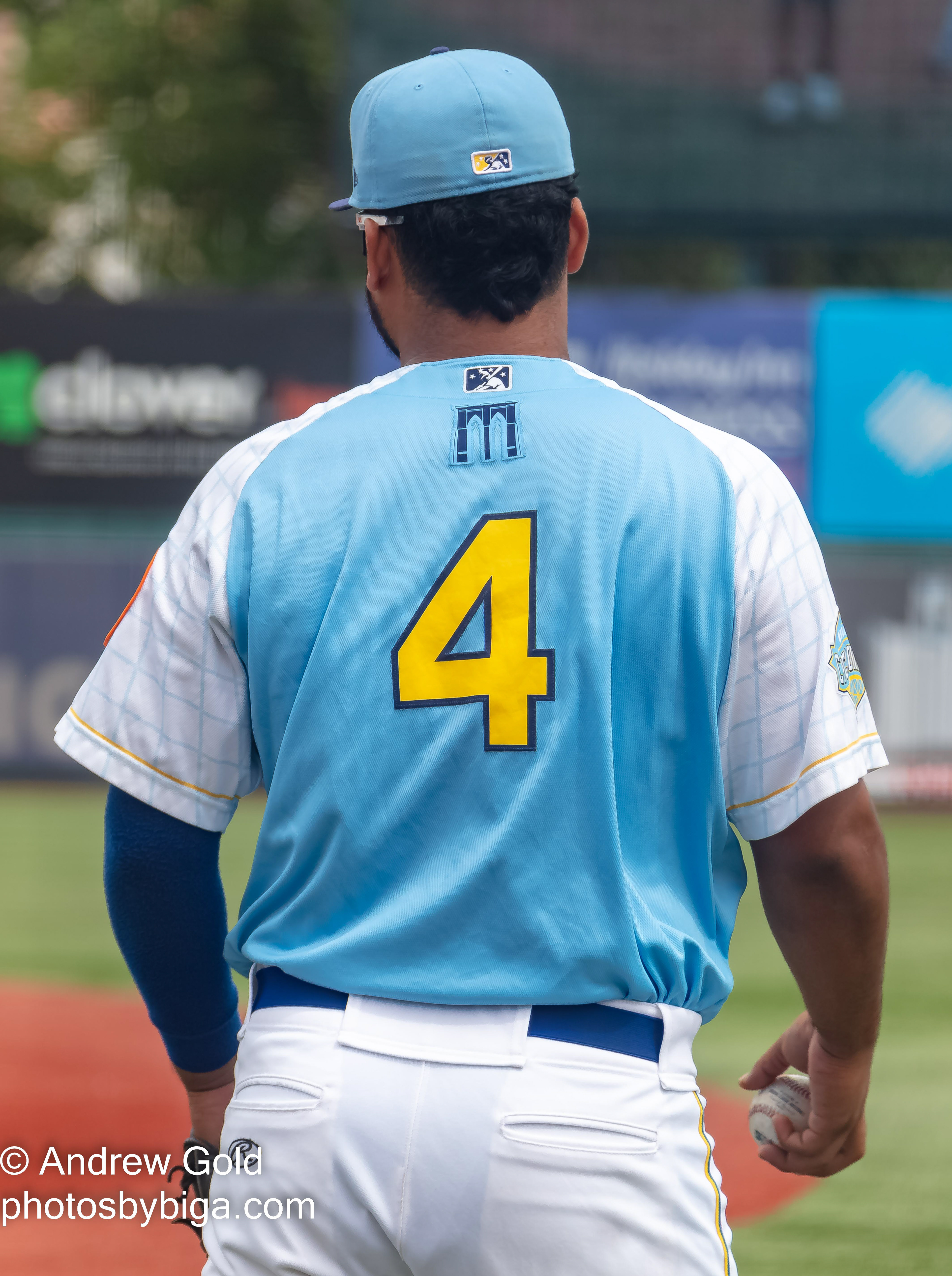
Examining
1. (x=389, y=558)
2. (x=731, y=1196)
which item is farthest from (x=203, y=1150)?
(x=731, y=1196)

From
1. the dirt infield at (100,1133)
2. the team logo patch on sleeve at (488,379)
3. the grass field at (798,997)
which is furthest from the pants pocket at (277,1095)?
the grass field at (798,997)

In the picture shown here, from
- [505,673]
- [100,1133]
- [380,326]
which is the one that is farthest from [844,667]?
[100,1133]

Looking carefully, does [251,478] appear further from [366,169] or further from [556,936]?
[556,936]

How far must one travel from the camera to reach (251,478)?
1522 mm

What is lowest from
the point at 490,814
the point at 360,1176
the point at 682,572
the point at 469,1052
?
the point at 360,1176

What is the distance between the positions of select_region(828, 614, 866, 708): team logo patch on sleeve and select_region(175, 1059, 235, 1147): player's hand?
32.0 inches

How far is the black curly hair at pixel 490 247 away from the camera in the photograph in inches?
60.2

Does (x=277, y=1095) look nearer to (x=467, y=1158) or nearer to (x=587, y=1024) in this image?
(x=467, y=1158)

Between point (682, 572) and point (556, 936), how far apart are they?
355 millimetres

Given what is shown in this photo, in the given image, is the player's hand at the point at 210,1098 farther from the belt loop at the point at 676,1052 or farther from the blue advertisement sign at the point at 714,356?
the blue advertisement sign at the point at 714,356

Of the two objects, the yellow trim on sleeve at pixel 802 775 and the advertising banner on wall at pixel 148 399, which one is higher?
the yellow trim on sleeve at pixel 802 775

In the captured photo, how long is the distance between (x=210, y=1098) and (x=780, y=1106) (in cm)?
66

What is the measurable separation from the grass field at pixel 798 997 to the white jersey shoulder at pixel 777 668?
262 cm

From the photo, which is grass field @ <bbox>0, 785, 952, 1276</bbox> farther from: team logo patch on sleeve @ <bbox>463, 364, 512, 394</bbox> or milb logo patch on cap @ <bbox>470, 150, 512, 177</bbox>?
milb logo patch on cap @ <bbox>470, 150, 512, 177</bbox>
